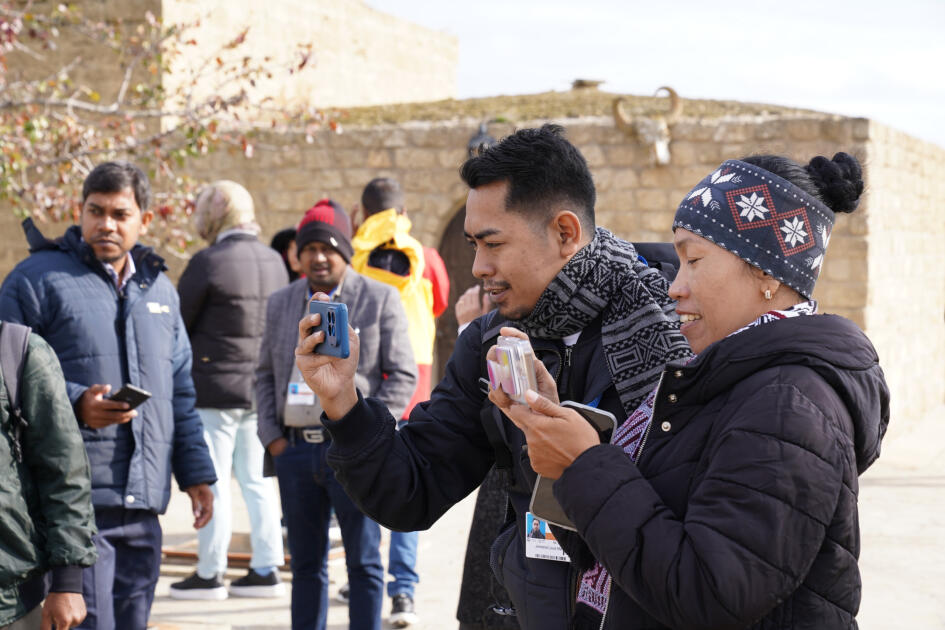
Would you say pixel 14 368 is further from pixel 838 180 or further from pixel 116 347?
pixel 838 180

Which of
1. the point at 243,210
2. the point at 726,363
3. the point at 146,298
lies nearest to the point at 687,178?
the point at 243,210

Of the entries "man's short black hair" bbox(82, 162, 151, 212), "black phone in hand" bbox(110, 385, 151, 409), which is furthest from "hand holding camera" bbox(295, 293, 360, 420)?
"man's short black hair" bbox(82, 162, 151, 212)

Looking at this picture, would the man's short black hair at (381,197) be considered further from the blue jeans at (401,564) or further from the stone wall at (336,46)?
the stone wall at (336,46)

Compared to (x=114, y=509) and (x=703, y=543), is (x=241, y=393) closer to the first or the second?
(x=114, y=509)

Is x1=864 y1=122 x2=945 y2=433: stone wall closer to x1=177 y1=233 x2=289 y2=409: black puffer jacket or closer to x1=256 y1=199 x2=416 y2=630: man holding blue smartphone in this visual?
x1=177 y1=233 x2=289 y2=409: black puffer jacket

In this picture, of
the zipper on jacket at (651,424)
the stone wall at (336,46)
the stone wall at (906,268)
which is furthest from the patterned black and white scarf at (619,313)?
the stone wall at (336,46)

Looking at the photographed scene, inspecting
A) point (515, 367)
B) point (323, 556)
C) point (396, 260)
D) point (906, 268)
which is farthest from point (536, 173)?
point (906, 268)

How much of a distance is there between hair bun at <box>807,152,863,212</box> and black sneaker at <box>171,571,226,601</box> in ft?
15.4

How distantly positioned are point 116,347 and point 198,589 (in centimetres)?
244

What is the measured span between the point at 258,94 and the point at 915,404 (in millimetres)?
9082

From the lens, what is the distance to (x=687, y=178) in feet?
33.0

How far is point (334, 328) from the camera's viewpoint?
2.34m

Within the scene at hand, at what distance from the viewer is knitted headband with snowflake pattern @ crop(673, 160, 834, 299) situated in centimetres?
195

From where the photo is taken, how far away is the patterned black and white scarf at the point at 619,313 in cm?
225
